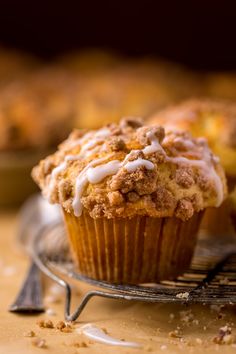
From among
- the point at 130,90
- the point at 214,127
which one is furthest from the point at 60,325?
the point at 130,90

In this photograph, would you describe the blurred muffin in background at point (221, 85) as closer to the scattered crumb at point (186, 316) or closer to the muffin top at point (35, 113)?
the muffin top at point (35, 113)

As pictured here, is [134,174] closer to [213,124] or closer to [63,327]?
[63,327]

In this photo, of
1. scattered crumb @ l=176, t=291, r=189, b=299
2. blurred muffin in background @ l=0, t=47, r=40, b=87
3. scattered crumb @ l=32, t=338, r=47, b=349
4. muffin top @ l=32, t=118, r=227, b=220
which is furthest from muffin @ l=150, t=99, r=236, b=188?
blurred muffin in background @ l=0, t=47, r=40, b=87

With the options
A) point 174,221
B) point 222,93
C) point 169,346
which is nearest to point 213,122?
point 174,221

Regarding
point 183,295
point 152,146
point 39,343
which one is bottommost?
point 39,343

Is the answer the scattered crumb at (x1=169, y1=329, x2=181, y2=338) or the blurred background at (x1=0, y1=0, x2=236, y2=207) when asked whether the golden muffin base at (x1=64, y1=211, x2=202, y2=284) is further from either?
the blurred background at (x1=0, y1=0, x2=236, y2=207)

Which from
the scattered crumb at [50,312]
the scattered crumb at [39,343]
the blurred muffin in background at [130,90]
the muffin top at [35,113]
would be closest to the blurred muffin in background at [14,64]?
the muffin top at [35,113]
